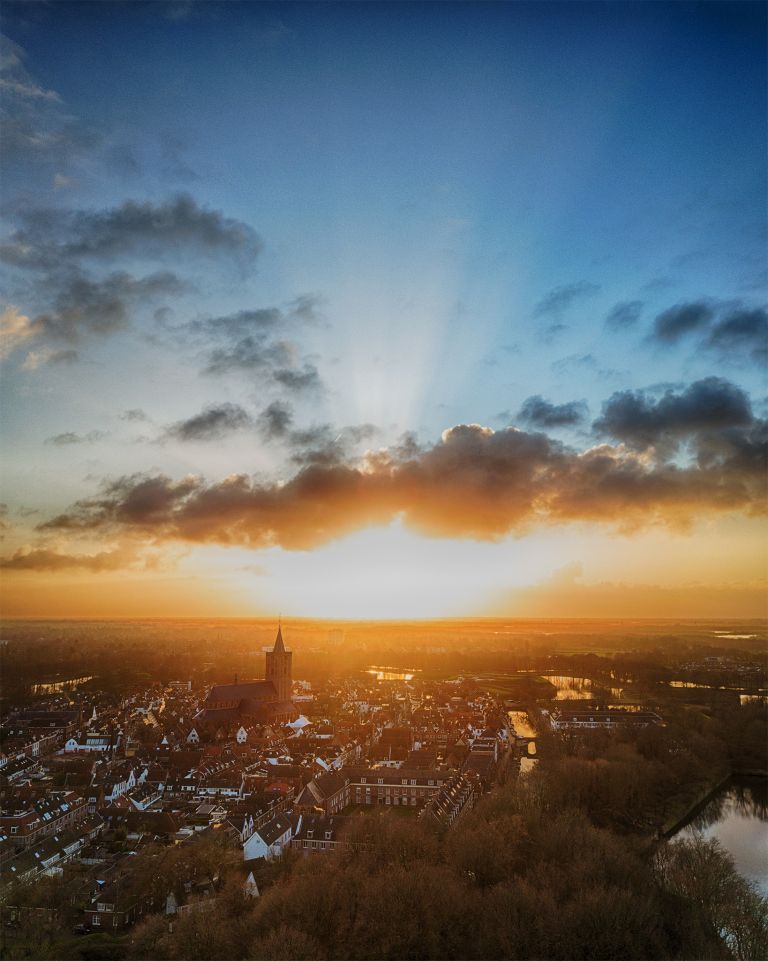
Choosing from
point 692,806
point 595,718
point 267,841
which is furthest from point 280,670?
point 267,841

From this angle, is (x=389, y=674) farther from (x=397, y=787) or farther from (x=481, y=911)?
(x=481, y=911)

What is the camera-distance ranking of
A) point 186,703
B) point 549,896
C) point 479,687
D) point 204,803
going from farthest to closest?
1. point 479,687
2. point 186,703
3. point 204,803
4. point 549,896

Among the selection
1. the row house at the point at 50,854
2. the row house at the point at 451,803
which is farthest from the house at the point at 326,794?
the row house at the point at 50,854

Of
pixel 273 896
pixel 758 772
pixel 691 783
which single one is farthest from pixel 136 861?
pixel 758 772

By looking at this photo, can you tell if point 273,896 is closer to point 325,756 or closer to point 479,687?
point 325,756

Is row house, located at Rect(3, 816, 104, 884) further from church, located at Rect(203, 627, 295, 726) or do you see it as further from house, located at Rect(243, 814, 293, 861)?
church, located at Rect(203, 627, 295, 726)

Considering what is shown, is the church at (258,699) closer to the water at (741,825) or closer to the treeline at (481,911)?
the water at (741,825)
